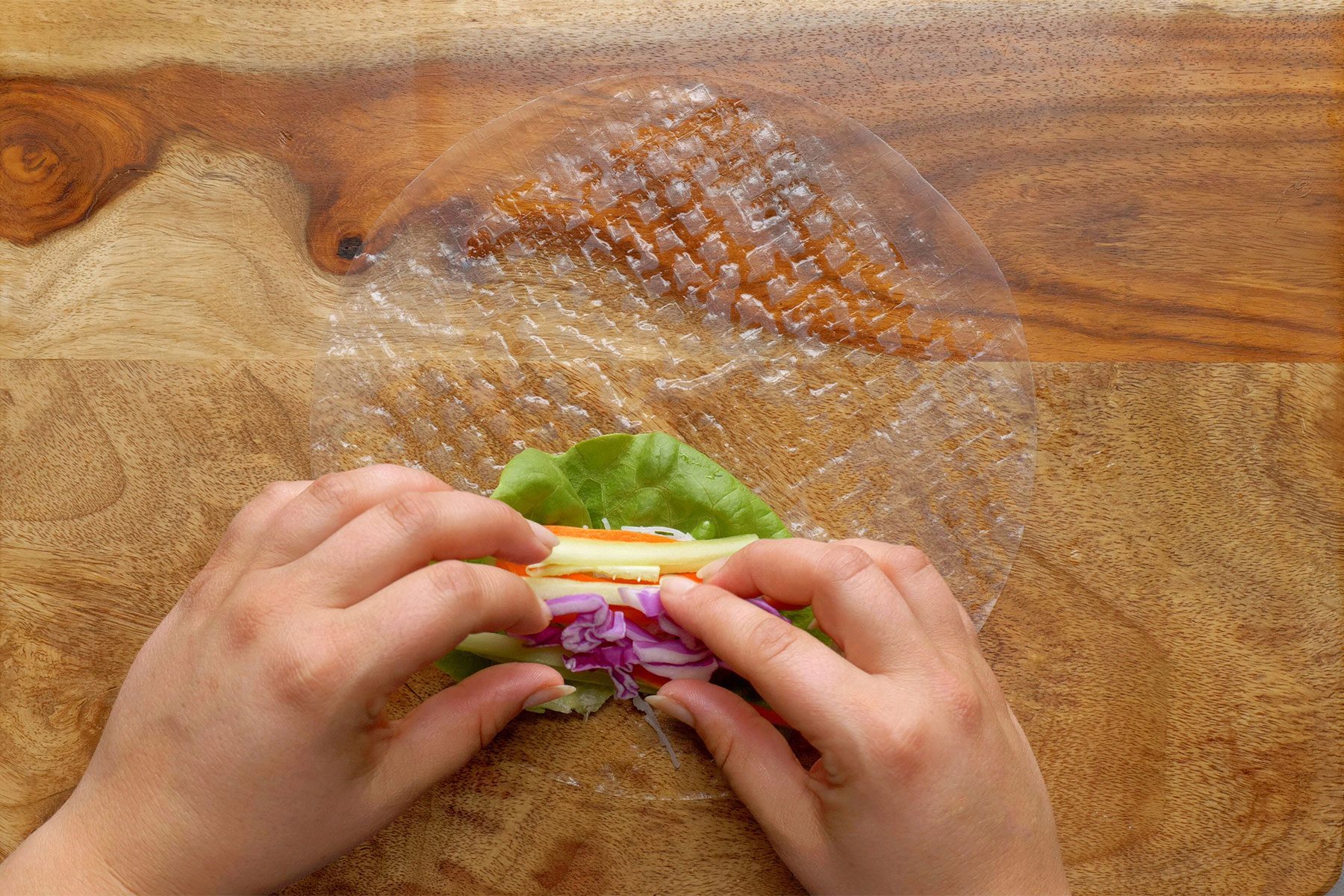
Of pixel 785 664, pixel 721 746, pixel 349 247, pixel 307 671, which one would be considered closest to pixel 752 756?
pixel 721 746

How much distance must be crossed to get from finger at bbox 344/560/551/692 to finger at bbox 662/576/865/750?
29cm

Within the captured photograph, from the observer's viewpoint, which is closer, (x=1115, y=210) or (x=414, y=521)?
(x=414, y=521)

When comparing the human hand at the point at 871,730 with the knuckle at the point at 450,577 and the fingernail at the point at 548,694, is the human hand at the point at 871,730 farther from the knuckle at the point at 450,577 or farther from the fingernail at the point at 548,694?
the knuckle at the point at 450,577

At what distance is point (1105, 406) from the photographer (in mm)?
1497

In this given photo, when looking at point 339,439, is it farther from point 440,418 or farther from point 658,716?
point 658,716

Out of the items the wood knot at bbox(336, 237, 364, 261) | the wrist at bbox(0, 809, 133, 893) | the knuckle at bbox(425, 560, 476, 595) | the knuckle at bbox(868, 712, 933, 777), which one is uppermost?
the wood knot at bbox(336, 237, 364, 261)

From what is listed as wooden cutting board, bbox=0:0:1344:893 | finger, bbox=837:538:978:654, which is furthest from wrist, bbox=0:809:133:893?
finger, bbox=837:538:978:654

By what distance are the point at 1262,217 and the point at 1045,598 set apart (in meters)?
0.75

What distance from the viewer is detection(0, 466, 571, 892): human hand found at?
3.57ft

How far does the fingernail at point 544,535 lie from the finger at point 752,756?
0.28m

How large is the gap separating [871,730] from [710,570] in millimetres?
354

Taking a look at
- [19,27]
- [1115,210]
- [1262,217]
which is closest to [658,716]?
[1115,210]

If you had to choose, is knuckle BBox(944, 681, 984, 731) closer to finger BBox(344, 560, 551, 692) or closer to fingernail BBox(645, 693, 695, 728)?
fingernail BBox(645, 693, 695, 728)

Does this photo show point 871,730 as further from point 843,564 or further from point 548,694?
point 548,694
